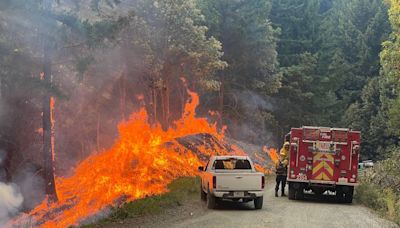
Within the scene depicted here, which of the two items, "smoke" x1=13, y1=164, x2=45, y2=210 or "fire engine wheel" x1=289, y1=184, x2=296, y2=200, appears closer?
"fire engine wheel" x1=289, y1=184, x2=296, y2=200

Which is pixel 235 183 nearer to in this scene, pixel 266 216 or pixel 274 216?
pixel 266 216

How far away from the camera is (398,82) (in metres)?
30.9

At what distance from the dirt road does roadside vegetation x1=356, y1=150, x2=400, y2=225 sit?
0.54 m

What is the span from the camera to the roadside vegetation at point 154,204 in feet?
51.6

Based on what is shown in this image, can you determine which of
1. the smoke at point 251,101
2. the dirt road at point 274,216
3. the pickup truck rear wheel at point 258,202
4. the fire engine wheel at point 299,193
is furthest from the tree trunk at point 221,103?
the pickup truck rear wheel at point 258,202

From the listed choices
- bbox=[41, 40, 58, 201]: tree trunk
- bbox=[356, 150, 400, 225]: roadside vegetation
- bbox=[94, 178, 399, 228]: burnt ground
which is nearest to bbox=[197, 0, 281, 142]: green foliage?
bbox=[356, 150, 400, 225]: roadside vegetation

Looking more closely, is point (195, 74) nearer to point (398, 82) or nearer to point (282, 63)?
point (398, 82)

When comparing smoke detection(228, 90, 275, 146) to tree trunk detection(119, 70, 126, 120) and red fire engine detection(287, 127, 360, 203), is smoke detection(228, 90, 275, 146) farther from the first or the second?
red fire engine detection(287, 127, 360, 203)

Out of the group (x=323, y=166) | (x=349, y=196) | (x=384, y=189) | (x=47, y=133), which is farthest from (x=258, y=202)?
(x=47, y=133)

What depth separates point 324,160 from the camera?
19.7 metres

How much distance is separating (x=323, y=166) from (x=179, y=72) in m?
20.0

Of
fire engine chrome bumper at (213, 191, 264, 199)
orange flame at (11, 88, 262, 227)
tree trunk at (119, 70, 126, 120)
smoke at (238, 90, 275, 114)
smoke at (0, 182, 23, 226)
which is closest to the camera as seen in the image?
fire engine chrome bumper at (213, 191, 264, 199)

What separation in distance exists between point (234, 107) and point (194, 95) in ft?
21.4

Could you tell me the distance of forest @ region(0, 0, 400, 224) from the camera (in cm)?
2141
